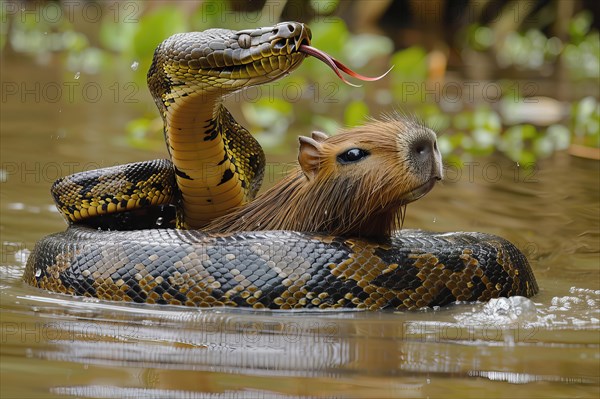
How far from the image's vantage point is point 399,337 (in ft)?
15.3

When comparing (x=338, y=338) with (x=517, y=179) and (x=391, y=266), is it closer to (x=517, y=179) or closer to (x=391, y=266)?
(x=391, y=266)

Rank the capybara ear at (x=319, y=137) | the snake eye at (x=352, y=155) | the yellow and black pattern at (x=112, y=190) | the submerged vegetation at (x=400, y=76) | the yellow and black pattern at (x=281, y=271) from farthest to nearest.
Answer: the submerged vegetation at (x=400, y=76) → the yellow and black pattern at (x=112, y=190) → the capybara ear at (x=319, y=137) → the snake eye at (x=352, y=155) → the yellow and black pattern at (x=281, y=271)

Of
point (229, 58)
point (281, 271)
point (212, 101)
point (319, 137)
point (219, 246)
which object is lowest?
point (281, 271)

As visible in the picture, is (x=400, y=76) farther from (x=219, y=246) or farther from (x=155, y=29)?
(x=219, y=246)

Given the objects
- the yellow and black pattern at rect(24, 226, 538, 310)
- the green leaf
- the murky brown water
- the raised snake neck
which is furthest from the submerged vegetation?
the yellow and black pattern at rect(24, 226, 538, 310)

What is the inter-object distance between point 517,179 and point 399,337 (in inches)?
205

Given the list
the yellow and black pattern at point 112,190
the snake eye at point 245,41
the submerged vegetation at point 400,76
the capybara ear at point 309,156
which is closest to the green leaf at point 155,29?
the submerged vegetation at point 400,76

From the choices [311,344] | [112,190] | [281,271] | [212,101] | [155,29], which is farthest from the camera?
[155,29]

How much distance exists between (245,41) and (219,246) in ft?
3.88

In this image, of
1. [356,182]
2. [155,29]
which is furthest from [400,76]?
[356,182]

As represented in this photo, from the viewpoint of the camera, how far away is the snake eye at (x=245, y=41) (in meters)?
5.61

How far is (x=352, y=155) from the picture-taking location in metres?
5.35

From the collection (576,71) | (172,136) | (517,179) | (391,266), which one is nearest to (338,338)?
(391,266)

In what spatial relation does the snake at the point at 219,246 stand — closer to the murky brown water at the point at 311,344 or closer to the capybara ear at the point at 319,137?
the murky brown water at the point at 311,344
